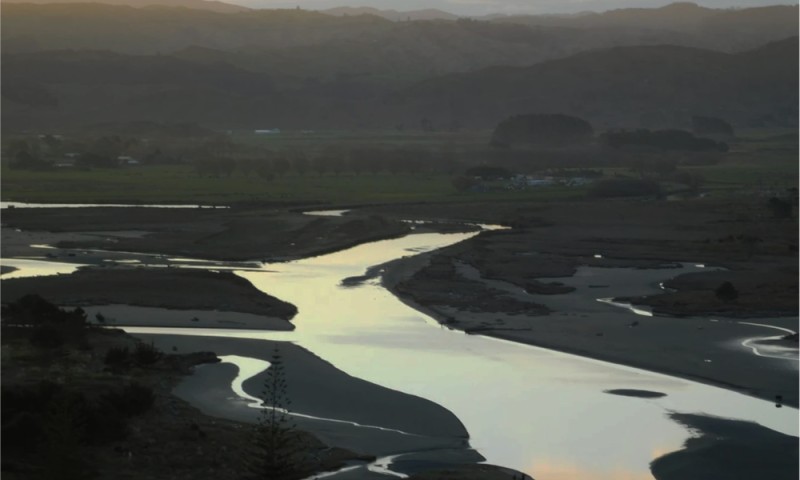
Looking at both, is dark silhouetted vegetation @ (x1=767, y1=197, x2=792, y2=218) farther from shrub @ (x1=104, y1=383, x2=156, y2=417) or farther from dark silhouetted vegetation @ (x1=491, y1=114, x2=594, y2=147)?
dark silhouetted vegetation @ (x1=491, y1=114, x2=594, y2=147)

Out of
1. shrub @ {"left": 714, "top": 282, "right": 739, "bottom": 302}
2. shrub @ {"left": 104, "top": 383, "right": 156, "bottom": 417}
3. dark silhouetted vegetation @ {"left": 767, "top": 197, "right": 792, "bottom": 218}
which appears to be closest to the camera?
shrub @ {"left": 104, "top": 383, "right": 156, "bottom": 417}

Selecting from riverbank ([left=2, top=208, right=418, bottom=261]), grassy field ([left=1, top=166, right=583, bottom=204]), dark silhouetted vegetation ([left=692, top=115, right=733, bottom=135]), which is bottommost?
grassy field ([left=1, top=166, right=583, bottom=204])

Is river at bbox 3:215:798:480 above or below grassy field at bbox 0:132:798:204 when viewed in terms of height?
above

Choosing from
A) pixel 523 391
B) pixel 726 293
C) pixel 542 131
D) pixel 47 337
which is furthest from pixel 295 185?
pixel 523 391

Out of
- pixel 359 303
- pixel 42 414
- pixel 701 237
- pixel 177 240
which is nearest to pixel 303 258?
pixel 177 240

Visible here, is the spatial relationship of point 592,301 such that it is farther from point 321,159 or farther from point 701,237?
point 321,159

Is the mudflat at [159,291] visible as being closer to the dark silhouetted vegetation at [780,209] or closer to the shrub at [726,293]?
the shrub at [726,293]

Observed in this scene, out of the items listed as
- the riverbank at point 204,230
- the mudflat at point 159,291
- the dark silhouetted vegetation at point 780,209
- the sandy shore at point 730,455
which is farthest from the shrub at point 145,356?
the dark silhouetted vegetation at point 780,209

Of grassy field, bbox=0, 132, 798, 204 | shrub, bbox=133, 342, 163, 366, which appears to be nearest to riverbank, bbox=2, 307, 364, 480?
shrub, bbox=133, 342, 163, 366

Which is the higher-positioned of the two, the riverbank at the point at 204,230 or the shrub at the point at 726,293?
the shrub at the point at 726,293
